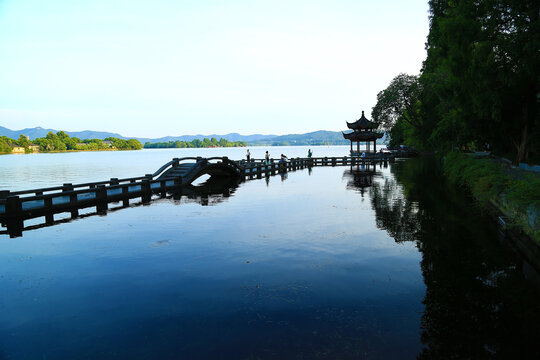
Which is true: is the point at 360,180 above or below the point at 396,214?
above

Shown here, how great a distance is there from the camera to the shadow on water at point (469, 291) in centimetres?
496

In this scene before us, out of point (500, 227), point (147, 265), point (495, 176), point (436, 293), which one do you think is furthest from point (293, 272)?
point (495, 176)

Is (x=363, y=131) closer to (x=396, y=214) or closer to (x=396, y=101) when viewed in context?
(x=396, y=101)

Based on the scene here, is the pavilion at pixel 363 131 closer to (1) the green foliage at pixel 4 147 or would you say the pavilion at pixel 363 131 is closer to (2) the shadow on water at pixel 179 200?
(2) the shadow on water at pixel 179 200

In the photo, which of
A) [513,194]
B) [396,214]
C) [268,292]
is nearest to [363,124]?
[396,214]

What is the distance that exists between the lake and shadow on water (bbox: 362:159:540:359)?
1.3 inches

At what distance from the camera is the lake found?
5.01 m

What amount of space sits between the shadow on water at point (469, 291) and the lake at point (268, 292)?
0.11ft

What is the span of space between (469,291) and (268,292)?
383 cm

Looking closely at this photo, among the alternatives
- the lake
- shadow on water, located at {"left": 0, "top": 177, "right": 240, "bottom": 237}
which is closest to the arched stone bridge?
shadow on water, located at {"left": 0, "top": 177, "right": 240, "bottom": 237}

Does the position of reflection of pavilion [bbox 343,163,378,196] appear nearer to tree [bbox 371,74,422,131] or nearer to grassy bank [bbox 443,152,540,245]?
grassy bank [bbox 443,152,540,245]

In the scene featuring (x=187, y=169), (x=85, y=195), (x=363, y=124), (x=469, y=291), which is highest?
(x=363, y=124)

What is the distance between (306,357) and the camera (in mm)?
4664

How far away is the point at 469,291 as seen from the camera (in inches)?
266
